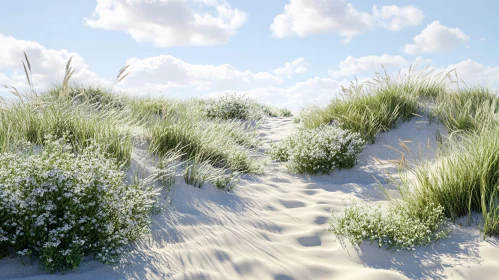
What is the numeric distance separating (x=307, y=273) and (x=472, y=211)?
1.99 metres

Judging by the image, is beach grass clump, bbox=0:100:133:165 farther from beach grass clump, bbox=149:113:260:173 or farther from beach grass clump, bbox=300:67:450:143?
beach grass clump, bbox=300:67:450:143

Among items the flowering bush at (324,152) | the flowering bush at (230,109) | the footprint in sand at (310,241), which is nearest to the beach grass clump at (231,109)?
the flowering bush at (230,109)

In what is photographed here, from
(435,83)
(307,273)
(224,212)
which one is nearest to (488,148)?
(307,273)

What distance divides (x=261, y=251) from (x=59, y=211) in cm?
175

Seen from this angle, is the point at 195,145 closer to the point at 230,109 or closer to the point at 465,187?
the point at 465,187

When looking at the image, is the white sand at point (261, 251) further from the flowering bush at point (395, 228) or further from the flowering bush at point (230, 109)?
the flowering bush at point (230, 109)

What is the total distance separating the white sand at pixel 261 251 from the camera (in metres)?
3.11

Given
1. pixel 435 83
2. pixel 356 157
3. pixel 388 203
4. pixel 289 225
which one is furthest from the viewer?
pixel 435 83

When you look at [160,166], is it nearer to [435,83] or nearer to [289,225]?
[289,225]

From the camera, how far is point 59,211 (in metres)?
3.03

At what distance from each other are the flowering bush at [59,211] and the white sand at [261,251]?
0.43 ft

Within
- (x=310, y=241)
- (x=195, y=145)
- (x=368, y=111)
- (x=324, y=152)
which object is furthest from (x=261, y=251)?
(x=368, y=111)

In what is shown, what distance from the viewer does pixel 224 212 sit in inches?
177

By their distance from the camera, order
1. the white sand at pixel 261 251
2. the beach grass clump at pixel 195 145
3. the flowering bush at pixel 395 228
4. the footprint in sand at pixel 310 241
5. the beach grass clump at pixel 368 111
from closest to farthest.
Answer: the white sand at pixel 261 251
the flowering bush at pixel 395 228
the footprint in sand at pixel 310 241
the beach grass clump at pixel 195 145
the beach grass clump at pixel 368 111
